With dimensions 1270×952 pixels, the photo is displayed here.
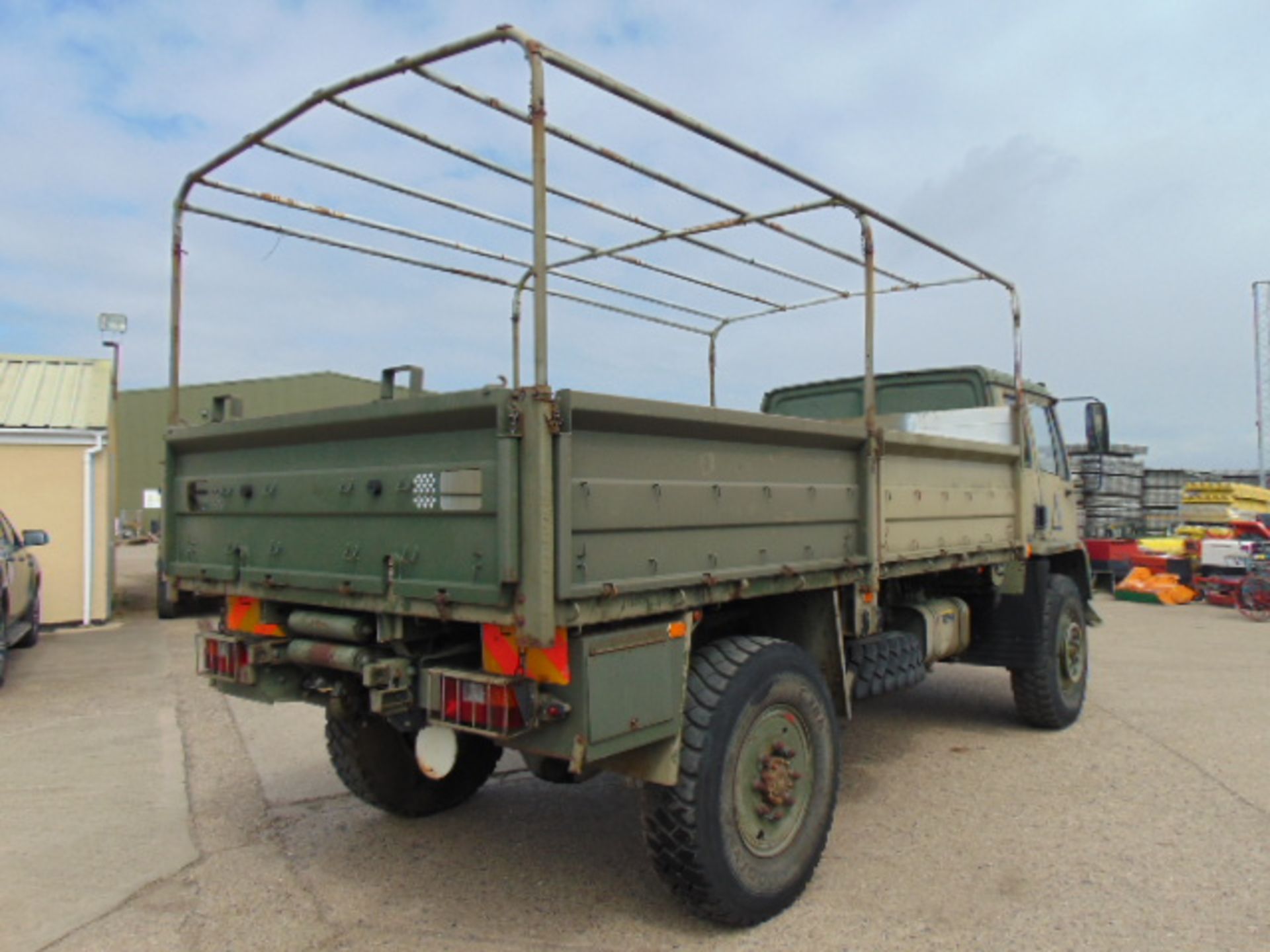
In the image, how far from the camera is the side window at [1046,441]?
6.38 meters

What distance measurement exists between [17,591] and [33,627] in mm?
1358

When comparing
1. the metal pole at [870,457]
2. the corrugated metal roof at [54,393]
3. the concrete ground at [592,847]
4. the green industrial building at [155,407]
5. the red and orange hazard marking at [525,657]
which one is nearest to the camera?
the red and orange hazard marking at [525,657]

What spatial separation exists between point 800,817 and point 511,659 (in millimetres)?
1477

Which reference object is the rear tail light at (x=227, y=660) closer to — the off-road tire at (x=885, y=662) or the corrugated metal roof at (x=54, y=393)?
the off-road tire at (x=885, y=662)

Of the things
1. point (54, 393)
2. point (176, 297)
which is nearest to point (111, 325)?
point (54, 393)

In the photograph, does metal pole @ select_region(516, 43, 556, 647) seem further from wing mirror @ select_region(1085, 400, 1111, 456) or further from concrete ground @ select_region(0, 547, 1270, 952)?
wing mirror @ select_region(1085, 400, 1111, 456)

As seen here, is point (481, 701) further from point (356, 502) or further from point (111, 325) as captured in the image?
point (111, 325)

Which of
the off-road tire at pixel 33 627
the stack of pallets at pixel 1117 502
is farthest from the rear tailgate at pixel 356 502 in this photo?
the stack of pallets at pixel 1117 502

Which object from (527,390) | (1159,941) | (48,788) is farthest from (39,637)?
(1159,941)

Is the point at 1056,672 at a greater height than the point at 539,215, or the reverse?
the point at 539,215

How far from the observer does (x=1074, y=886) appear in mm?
3781

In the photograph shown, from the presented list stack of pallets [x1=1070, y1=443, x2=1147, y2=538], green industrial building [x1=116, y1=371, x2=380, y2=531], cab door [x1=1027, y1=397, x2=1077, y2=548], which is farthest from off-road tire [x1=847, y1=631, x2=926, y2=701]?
green industrial building [x1=116, y1=371, x2=380, y2=531]

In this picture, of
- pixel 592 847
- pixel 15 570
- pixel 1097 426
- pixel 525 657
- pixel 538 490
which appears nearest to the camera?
pixel 538 490

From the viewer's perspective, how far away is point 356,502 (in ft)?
11.2
